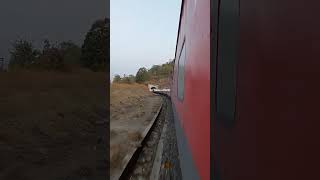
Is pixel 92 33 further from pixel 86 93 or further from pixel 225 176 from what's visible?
pixel 225 176

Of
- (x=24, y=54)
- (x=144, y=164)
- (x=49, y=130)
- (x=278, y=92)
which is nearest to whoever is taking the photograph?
(x=278, y=92)

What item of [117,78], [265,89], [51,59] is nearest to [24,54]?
[51,59]

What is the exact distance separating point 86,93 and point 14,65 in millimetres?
6006

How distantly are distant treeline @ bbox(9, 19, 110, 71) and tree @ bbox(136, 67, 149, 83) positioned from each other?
8373cm

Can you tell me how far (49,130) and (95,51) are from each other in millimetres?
26685

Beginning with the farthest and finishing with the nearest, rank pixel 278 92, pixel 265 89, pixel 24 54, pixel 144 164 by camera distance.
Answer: pixel 24 54 → pixel 144 164 → pixel 265 89 → pixel 278 92

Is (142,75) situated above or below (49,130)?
above

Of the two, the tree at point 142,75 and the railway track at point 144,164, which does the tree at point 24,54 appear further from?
the tree at point 142,75

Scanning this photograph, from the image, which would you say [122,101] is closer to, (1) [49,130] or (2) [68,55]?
(2) [68,55]

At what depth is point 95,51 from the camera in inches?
1678

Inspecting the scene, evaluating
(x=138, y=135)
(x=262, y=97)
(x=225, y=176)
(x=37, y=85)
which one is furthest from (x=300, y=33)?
(x=37, y=85)

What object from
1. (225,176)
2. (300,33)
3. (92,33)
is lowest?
(225,176)

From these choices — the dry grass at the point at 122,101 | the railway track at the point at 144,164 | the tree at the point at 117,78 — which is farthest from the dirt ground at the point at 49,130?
the tree at the point at 117,78

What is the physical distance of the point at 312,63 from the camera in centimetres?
94
